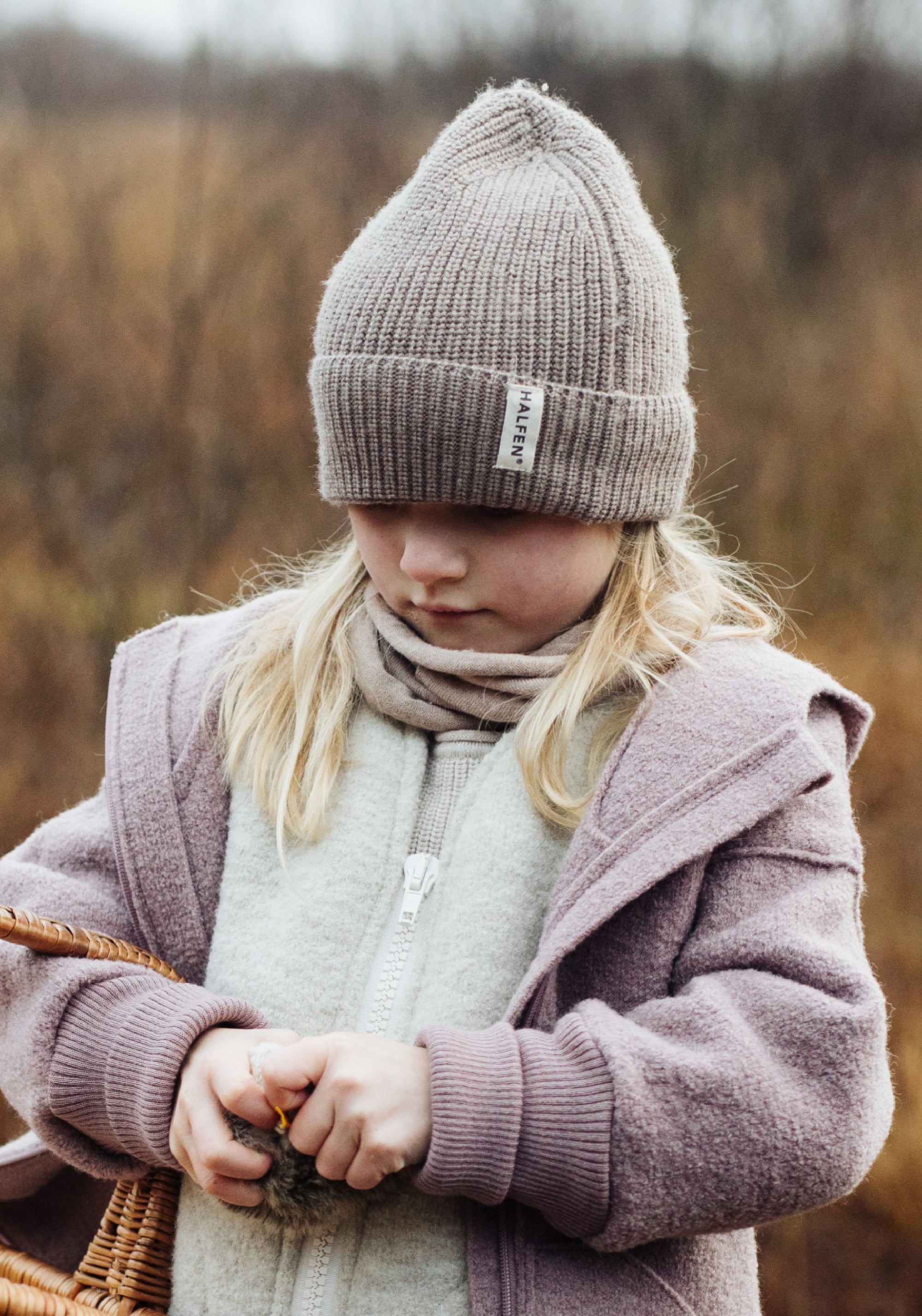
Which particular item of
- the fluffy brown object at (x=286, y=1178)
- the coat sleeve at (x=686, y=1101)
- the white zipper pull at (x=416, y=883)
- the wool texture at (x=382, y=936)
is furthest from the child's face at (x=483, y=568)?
the fluffy brown object at (x=286, y=1178)

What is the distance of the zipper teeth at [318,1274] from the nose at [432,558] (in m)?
0.58

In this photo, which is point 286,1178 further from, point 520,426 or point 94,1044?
point 520,426

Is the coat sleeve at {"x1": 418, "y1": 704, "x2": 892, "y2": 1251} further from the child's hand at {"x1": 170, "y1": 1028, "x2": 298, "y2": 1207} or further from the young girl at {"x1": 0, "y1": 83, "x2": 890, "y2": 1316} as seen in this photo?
the child's hand at {"x1": 170, "y1": 1028, "x2": 298, "y2": 1207}

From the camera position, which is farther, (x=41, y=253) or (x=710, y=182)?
(x=710, y=182)

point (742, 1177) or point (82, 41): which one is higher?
point (82, 41)

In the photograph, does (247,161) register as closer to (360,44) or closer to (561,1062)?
(360,44)

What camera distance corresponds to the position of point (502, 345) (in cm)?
115

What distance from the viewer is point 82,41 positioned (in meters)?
3.60

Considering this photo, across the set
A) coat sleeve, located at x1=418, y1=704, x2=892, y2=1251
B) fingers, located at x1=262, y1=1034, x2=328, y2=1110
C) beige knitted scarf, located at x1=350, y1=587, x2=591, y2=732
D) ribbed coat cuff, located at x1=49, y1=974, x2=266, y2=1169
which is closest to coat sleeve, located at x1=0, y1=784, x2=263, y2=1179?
ribbed coat cuff, located at x1=49, y1=974, x2=266, y2=1169

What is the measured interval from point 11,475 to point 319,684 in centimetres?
248

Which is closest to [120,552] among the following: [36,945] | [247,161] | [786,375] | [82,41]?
[247,161]

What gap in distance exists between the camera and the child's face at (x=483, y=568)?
1195 millimetres

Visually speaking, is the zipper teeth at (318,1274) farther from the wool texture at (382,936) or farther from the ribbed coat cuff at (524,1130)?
the ribbed coat cuff at (524,1130)

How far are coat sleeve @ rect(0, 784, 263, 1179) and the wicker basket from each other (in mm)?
19
